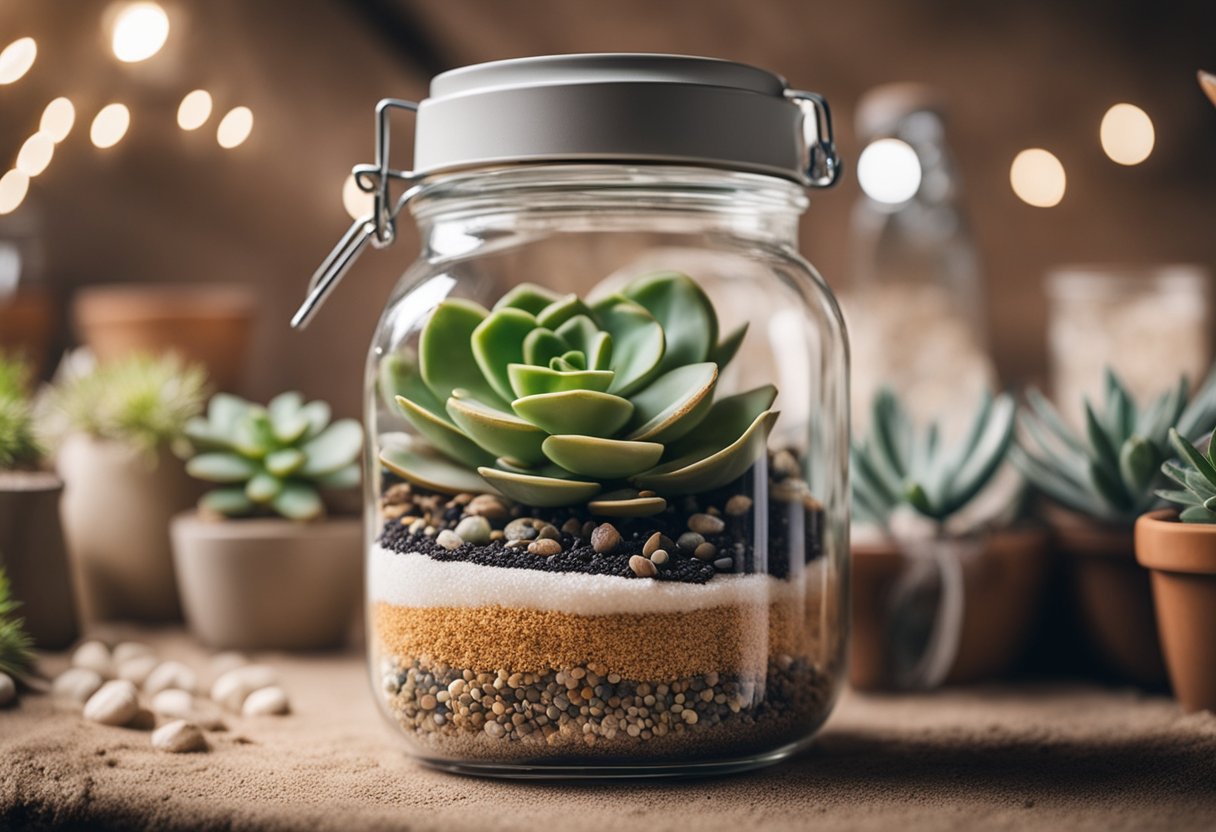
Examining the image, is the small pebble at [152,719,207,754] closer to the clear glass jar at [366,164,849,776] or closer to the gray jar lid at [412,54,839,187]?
the clear glass jar at [366,164,849,776]

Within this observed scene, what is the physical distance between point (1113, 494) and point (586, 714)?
0.51 meters

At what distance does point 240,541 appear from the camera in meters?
1.08

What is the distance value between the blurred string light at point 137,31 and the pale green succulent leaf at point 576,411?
1085 millimetres

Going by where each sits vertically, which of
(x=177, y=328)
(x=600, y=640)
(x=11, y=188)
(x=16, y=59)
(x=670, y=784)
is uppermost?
(x=16, y=59)

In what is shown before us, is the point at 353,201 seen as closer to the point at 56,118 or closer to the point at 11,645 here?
the point at 56,118

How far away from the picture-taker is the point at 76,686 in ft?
2.98

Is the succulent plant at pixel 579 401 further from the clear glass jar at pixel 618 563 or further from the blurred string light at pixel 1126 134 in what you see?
the blurred string light at pixel 1126 134

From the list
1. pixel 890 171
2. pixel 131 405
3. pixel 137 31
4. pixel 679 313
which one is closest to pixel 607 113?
pixel 679 313

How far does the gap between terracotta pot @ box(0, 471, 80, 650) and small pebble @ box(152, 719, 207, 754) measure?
11.6 inches

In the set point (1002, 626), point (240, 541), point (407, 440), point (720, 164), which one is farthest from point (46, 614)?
point (1002, 626)

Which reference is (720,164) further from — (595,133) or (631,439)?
(631,439)

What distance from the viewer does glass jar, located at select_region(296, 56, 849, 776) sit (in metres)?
0.69

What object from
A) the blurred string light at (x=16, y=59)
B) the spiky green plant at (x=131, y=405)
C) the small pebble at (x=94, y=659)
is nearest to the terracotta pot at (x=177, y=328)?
the spiky green plant at (x=131, y=405)

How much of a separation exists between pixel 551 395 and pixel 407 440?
0.16 meters
